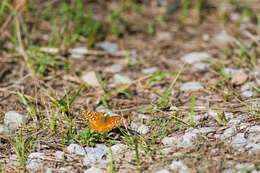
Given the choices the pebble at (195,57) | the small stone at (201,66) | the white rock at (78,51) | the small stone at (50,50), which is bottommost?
the small stone at (201,66)

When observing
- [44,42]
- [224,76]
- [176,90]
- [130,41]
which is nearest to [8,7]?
[44,42]

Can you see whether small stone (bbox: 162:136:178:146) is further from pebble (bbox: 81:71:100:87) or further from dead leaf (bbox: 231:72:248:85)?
pebble (bbox: 81:71:100:87)

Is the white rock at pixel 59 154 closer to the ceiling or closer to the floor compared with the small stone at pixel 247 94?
closer to the floor

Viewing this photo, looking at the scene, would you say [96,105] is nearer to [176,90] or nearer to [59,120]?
[59,120]

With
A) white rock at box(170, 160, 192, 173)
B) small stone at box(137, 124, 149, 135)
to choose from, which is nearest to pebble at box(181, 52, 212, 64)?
small stone at box(137, 124, 149, 135)

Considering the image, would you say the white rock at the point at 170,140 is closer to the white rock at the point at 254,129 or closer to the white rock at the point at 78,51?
the white rock at the point at 254,129

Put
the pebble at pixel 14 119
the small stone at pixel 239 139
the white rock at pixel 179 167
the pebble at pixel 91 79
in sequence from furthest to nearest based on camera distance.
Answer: the pebble at pixel 91 79 < the pebble at pixel 14 119 < the small stone at pixel 239 139 < the white rock at pixel 179 167

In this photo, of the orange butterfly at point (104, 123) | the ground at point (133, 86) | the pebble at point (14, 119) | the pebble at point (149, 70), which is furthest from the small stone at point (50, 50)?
the orange butterfly at point (104, 123)

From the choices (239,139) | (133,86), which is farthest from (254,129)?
(133,86)
